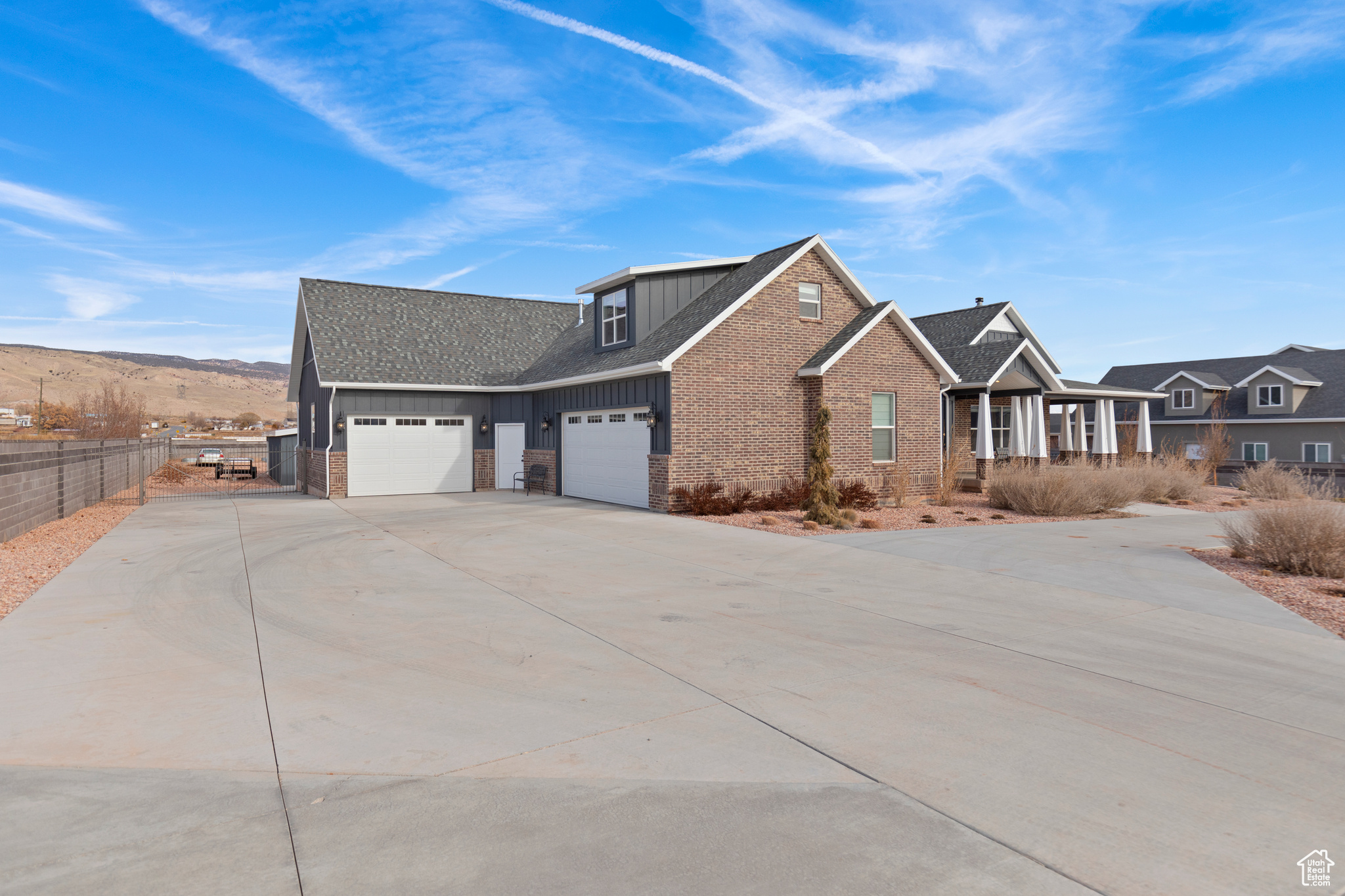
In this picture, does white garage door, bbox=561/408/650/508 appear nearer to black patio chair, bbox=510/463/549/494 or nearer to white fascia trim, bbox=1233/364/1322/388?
black patio chair, bbox=510/463/549/494

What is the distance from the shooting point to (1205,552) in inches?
461

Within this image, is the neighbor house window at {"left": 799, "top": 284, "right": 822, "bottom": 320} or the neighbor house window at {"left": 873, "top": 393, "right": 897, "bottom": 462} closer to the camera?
the neighbor house window at {"left": 799, "top": 284, "right": 822, "bottom": 320}

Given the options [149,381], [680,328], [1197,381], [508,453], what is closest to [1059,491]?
[680,328]

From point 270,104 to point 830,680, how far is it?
21795 mm

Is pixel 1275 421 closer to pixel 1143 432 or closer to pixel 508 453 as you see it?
pixel 1143 432

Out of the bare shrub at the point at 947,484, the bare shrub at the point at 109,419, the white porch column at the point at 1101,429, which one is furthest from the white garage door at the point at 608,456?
the bare shrub at the point at 109,419

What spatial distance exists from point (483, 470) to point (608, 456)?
6.29 metres

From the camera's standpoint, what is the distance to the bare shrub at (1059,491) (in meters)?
16.9

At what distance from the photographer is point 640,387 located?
18156mm

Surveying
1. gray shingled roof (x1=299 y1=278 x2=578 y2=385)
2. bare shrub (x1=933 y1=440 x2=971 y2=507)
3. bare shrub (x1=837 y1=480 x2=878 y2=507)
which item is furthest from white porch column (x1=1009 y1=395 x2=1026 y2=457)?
gray shingled roof (x1=299 y1=278 x2=578 y2=385)

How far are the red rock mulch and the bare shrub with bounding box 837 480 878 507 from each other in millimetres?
6936

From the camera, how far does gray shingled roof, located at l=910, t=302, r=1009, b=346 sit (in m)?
27.1

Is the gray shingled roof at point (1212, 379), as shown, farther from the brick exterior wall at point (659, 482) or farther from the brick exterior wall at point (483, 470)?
the brick exterior wall at point (483, 470)

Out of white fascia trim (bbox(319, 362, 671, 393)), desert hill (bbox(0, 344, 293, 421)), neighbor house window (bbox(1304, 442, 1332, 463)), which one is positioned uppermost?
desert hill (bbox(0, 344, 293, 421))
